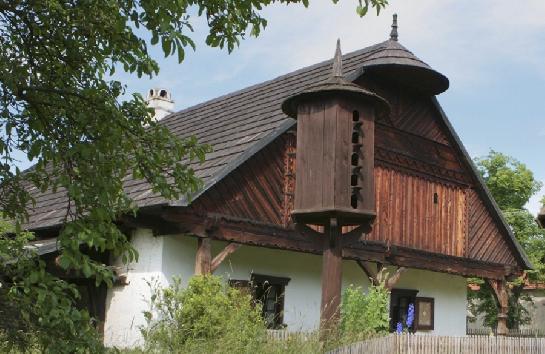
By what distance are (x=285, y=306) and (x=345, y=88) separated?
593cm

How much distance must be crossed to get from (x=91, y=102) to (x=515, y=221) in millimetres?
25928

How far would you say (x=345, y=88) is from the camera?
9477mm

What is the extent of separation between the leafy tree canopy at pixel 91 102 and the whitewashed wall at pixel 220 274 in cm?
590

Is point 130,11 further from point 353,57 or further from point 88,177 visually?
point 353,57

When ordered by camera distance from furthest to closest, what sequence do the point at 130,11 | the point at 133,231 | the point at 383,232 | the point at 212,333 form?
the point at 383,232 < the point at 133,231 < the point at 212,333 < the point at 130,11

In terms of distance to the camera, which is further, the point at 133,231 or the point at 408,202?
the point at 408,202

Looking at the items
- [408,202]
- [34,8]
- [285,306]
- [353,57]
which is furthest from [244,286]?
[34,8]

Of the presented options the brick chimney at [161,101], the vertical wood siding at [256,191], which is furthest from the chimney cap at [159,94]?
the vertical wood siding at [256,191]

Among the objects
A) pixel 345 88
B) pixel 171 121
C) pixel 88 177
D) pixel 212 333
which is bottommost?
pixel 212 333

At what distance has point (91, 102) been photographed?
4.85m

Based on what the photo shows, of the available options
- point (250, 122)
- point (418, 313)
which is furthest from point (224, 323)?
point (418, 313)

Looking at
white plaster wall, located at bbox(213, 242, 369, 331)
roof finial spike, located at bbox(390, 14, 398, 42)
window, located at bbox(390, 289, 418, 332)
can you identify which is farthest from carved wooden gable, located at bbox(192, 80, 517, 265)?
window, located at bbox(390, 289, 418, 332)

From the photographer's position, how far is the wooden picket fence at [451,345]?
8.90 metres

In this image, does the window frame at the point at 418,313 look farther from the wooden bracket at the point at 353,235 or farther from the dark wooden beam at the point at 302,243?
the wooden bracket at the point at 353,235
